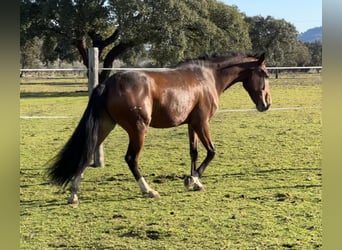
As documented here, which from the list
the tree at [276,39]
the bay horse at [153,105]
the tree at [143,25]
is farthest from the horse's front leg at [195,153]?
the tree at [276,39]

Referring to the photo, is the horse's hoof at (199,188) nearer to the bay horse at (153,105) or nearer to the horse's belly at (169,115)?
the bay horse at (153,105)

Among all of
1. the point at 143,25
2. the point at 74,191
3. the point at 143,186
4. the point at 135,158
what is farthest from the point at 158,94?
the point at 143,25

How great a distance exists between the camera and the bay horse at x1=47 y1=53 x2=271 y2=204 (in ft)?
12.3

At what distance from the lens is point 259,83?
4699 mm

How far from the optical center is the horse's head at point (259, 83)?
15.3ft

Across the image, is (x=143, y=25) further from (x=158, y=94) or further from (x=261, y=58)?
(x=158, y=94)

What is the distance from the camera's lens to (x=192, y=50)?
2036cm

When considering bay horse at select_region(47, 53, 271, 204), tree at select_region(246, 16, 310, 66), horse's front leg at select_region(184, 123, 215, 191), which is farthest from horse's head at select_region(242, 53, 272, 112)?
tree at select_region(246, 16, 310, 66)

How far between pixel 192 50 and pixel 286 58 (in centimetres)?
2077

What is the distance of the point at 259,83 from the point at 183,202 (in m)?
1.77

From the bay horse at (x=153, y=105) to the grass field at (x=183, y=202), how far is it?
11.7 inches
